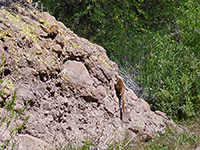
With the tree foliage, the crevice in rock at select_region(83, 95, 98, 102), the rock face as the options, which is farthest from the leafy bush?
the crevice in rock at select_region(83, 95, 98, 102)

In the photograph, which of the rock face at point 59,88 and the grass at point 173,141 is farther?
the grass at point 173,141

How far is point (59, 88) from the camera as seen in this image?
3875 mm

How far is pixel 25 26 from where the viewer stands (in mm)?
3842

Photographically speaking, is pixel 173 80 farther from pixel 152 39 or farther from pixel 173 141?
pixel 152 39

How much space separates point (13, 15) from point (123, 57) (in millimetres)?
4025

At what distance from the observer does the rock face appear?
3.41 metres

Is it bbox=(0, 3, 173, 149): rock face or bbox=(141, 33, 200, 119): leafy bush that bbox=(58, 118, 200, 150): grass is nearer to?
bbox=(0, 3, 173, 149): rock face

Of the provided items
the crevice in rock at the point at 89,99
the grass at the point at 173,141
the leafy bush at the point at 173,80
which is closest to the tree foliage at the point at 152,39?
the leafy bush at the point at 173,80

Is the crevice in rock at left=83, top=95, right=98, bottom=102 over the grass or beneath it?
over

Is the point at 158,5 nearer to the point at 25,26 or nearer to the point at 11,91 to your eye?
the point at 25,26

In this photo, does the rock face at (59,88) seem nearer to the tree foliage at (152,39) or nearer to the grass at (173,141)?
the grass at (173,141)

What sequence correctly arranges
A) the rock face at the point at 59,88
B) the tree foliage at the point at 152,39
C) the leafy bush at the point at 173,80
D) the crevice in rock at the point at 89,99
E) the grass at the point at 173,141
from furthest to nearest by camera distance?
the tree foliage at the point at 152,39, the leafy bush at the point at 173,80, the grass at the point at 173,141, the crevice in rock at the point at 89,99, the rock face at the point at 59,88

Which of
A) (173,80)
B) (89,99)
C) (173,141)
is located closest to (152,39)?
(173,80)

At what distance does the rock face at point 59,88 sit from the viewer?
134 inches
